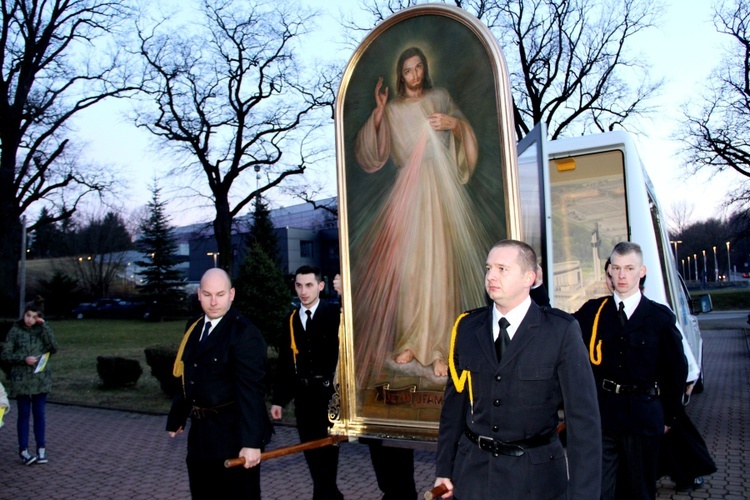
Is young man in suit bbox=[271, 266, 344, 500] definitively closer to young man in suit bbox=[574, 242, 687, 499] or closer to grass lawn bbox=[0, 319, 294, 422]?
young man in suit bbox=[574, 242, 687, 499]

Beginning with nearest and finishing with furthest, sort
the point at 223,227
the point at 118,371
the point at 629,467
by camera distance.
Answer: the point at 629,467, the point at 118,371, the point at 223,227

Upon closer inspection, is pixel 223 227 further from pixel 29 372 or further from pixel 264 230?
pixel 29 372

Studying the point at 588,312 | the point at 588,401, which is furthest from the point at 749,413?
the point at 588,401

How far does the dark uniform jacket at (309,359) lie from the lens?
596 cm

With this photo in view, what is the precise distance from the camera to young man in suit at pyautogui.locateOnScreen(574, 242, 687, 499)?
471 cm

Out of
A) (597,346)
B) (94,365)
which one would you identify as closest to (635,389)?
(597,346)

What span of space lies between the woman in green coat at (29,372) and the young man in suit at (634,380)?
7.21 meters

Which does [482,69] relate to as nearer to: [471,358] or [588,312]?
[588,312]

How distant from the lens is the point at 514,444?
3129 millimetres

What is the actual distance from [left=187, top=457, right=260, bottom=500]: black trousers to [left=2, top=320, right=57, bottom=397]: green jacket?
5351 mm

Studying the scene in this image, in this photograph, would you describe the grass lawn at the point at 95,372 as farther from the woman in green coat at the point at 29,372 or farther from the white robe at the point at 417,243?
the white robe at the point at 417,243

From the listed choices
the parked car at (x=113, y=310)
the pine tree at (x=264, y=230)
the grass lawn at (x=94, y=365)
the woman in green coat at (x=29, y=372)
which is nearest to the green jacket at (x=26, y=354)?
the woman in green coat at (x=29, y=372)

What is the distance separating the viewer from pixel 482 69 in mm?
5137

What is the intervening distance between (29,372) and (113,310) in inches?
1723
